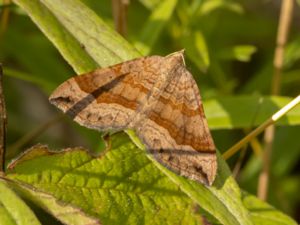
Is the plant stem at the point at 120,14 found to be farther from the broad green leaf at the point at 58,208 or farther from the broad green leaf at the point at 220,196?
the broad green leaf at the point at 58,208

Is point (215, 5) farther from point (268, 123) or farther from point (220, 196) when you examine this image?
point (220, 196)

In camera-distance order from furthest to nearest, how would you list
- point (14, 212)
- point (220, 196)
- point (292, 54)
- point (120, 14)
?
point (292, 54)
point (120, 14)
point (220, 196)
point (14, 212)

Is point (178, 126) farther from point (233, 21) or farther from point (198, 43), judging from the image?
point (233, 21)

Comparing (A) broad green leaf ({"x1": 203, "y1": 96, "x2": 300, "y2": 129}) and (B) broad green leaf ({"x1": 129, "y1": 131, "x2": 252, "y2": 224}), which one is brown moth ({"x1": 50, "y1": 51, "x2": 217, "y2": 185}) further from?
(A) broad green leaf ({"x1": 203, "y1": 96, "x2": 300, "y2": 129})

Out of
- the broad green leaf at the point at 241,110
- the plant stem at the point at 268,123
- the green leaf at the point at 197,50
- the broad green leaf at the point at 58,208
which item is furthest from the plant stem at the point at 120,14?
the broad green leaf at the point at 58,208

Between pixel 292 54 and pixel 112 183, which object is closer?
pixel 112 183

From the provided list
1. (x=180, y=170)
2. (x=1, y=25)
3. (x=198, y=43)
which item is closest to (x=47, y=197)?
A: (x=180, y=170)

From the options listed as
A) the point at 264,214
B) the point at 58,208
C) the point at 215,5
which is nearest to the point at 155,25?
the point at 215,5
